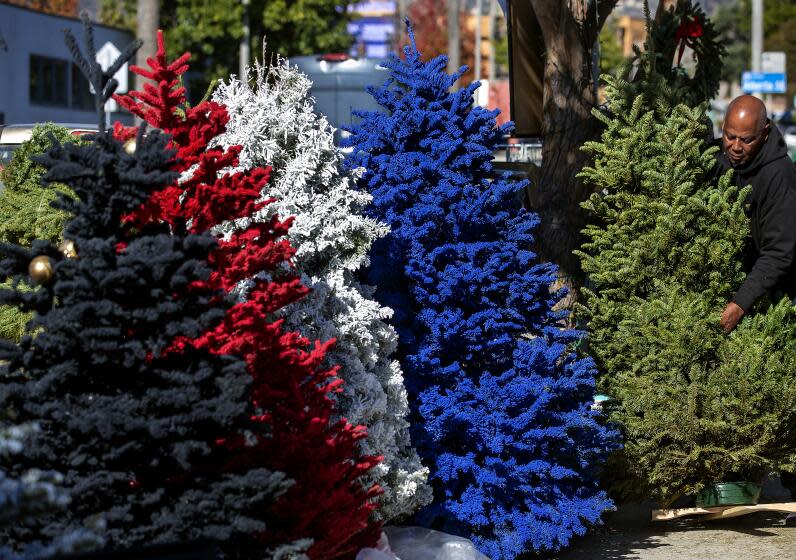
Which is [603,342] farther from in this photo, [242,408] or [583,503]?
[242,408]

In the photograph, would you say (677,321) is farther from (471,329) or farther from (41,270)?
(41,270)

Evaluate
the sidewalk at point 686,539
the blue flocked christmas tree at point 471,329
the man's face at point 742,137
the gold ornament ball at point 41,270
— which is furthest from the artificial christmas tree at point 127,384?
the man's face at point 742,137

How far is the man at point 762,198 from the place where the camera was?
18.5 ft

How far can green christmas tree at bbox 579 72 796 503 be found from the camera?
554cm

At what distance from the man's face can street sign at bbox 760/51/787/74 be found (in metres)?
28.2

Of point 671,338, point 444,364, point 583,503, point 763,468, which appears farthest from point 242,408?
point 763,468

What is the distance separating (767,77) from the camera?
30594 millimetres

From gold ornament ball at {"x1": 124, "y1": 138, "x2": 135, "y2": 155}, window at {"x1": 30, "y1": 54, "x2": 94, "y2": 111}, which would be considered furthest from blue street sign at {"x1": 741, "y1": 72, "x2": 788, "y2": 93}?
gold ornament ball at {"x1": 124, "y1": 138, "x2": 135, "y2": 155}

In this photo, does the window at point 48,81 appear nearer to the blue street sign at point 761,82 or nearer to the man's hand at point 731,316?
the blue street sign at point 761,82

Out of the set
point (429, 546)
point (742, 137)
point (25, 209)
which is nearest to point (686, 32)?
point (742, 137)

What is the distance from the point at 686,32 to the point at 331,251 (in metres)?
3.05

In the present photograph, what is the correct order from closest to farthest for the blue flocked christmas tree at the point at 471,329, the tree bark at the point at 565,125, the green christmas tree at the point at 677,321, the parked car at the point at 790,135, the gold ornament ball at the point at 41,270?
the gold ornament ball at the point at 41,270, the blue flocked christmas tree at the point at 471,329, the green christmas tree at the point at 677,321, the tree bark at the point at 565,125, the parked car at the point at 790,135

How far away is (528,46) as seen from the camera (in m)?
7.03

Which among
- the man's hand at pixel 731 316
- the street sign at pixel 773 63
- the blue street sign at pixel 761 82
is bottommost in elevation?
the man's hand at pixel 731 316
